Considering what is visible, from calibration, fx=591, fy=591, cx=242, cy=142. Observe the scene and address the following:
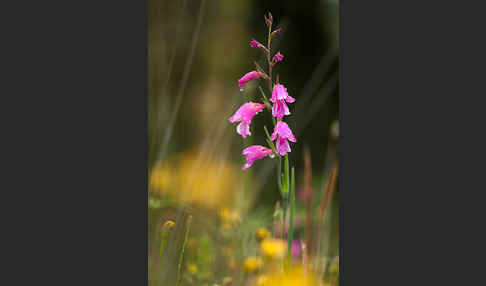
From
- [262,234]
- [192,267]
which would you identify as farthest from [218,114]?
[192,267]

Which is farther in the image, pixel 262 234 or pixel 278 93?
pixel 262 234

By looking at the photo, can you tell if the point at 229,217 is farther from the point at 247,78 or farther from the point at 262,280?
the point at 247,78

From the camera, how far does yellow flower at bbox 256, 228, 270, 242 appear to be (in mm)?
3480

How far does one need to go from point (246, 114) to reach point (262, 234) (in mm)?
719

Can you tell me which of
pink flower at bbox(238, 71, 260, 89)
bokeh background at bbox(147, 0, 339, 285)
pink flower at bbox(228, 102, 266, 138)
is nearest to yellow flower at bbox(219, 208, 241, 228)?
bokeh background at bbox(147, 0, 339, 285)

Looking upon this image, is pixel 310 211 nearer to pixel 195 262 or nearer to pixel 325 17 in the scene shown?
pixel 195 262

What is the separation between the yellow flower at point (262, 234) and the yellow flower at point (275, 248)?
3cm

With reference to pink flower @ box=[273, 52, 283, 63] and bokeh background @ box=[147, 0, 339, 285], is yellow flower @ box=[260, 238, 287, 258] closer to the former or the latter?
bokeh background @ box=[147, 0, 339, 285]

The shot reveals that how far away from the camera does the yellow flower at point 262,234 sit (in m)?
3.48

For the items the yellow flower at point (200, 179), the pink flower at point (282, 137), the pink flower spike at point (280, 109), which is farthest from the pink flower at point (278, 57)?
the yellow flower at point (200, 179)

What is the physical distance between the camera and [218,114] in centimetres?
347

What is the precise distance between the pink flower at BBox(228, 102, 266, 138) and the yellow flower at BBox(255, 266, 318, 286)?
33.5 inches

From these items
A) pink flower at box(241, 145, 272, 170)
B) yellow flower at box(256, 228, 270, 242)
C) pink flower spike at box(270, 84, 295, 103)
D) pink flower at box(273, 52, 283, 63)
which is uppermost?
pink flower at box(273, 52, 283, 63)

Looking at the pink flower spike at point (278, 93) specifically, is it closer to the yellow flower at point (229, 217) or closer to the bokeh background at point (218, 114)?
the bokeh background at point (218, 114)
